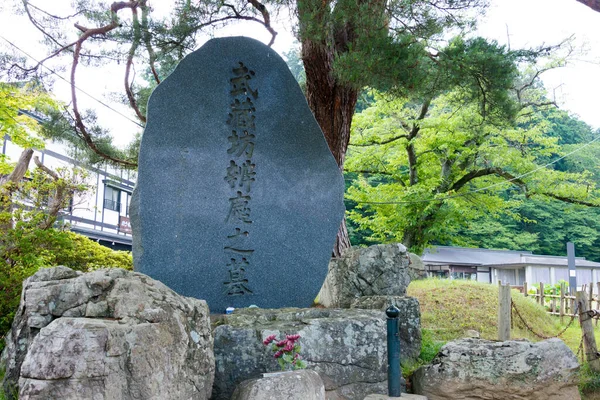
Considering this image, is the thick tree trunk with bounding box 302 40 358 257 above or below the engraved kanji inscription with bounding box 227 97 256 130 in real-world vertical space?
above

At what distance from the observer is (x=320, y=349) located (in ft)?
11.9

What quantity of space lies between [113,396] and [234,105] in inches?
143

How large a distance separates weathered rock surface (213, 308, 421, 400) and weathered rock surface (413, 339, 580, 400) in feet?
2.82

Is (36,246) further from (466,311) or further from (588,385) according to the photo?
(466,311)

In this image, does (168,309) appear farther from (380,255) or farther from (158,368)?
(380,255)

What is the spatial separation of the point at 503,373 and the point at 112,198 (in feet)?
59.2

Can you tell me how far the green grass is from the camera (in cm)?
812

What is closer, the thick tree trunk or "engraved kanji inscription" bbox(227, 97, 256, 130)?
"engraved kanji inscription" bbox(227, 97, 256, 130)

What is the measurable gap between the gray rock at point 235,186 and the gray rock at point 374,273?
0.69 metres

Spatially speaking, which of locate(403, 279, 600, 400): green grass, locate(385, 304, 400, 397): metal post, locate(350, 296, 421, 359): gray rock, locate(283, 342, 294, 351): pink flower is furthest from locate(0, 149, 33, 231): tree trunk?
locate(403, 279, 600, 400): green grass

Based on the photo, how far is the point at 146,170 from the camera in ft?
16.0

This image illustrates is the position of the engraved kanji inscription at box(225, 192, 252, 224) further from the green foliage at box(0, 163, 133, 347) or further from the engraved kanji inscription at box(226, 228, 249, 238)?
the green foliage at box(0, 163, 133, 347)

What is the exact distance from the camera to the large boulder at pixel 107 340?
2303 mm

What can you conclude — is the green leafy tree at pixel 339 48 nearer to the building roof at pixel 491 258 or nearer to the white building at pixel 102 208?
the white building at pixel 102 208
